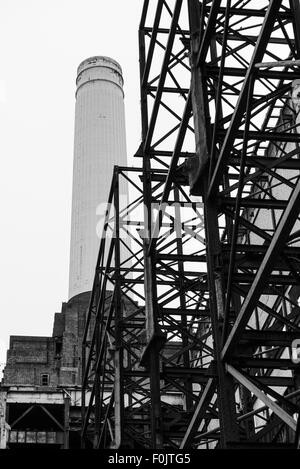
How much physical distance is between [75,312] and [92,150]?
9.87 m

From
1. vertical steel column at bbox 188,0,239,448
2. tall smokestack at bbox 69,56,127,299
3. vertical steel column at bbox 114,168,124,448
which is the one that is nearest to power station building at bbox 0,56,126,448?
tall smokestack at bbox 69,56,127,299

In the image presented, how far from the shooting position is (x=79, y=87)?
4703cm

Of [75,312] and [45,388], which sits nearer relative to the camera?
[45,388]

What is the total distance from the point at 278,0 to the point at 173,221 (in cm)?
884

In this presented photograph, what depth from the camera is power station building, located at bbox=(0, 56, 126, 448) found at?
109 ft

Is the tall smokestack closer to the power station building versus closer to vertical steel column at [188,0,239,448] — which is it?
the power station building

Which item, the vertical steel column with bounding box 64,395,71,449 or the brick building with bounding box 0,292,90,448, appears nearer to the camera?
the vertical steel column with bounding box 64,395,71,449

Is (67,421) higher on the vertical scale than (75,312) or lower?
lower

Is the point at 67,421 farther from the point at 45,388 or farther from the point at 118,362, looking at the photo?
the point at 118,362

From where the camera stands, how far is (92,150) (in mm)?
44938

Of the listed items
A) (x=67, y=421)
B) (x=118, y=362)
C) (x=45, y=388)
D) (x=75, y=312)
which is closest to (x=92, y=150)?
(x=75, y=312)
